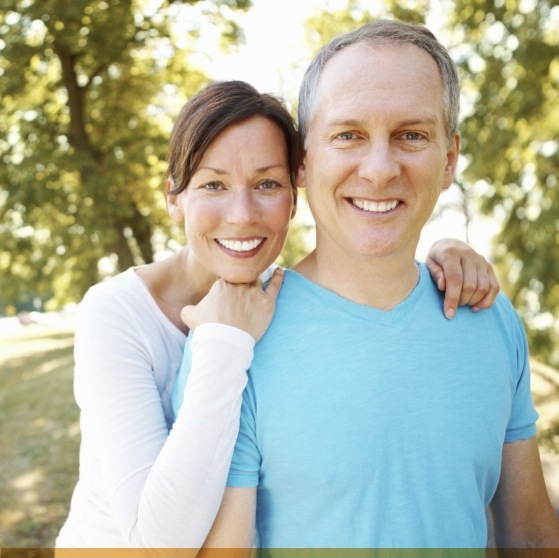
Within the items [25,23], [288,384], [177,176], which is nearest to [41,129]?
[25,23]

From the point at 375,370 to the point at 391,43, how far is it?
871 millimetres

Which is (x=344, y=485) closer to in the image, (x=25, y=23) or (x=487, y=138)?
(x=487, y=138)

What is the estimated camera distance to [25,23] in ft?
28.3

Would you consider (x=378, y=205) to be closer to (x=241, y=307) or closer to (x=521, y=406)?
(x=241, y=307)

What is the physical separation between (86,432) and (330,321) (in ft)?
3.08

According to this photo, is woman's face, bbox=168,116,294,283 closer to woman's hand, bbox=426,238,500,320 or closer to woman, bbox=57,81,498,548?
woman, bbox=57,81,498,548

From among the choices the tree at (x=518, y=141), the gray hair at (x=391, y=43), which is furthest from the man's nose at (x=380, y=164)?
the tree at (x=518, y=141)

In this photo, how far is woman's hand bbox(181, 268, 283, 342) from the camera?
182 cm

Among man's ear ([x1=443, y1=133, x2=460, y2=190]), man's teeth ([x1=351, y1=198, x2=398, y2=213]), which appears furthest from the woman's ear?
man's ear ([x1=443, y1=133, x2=460, y2=190])

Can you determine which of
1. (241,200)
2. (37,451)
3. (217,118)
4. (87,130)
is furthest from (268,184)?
(87,130)

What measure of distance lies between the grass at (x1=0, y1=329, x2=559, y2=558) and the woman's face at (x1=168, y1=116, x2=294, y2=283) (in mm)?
2108

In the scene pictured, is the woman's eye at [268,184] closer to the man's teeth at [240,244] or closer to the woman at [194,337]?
the woman at [194,337]

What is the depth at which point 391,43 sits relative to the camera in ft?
5.84

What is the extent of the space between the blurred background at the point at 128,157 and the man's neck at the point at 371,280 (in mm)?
3222
